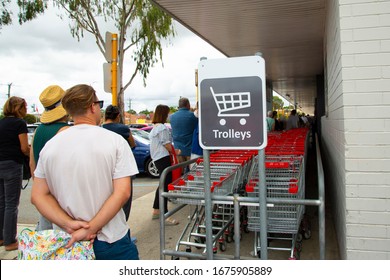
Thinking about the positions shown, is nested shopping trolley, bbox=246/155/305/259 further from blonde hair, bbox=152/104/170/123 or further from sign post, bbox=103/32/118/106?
sign post, bbox=103/32/118/106

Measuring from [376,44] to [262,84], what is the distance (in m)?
1.32

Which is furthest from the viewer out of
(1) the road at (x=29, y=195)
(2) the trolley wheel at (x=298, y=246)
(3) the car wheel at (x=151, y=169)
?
(3) the car wheel at (x=151, y=169)

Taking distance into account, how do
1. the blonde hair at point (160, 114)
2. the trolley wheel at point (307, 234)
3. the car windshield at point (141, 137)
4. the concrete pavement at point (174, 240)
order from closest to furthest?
the concrete pavement at point (174, 240), the trolley wheel at point (307, 234), the blonde hair at point (160, 114), the car windshield at point (141, 137)

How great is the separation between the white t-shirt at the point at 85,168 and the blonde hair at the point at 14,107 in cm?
241

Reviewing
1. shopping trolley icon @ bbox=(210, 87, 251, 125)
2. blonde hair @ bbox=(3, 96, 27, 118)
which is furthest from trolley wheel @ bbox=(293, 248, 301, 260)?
blonde hair @ bbox=(3, 96, 27, 118)

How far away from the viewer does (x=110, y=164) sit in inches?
83.8

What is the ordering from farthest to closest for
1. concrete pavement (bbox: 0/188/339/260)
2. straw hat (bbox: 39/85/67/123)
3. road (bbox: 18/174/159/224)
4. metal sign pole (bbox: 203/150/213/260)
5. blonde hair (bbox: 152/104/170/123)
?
road (bbox: 18/174/159/224) → blonde hair (bbox: 152/104/170/123) → concrete pavement (bbox: 0/188/339/260) → straw hat (bbox: 39/85/67/123) → metal sign pole (bbox: 203/150/213/260)

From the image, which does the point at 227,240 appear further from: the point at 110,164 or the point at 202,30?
the point at 202,30

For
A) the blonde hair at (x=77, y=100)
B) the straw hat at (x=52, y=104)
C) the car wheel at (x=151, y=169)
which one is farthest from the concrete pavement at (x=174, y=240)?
the car wheel at (x=151, y=169)

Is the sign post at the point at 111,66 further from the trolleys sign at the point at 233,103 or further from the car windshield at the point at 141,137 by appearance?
the car windshield at the point at 141,137

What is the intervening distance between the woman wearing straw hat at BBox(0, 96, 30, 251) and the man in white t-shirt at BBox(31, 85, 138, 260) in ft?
7.74

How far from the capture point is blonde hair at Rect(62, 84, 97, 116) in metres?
2.21

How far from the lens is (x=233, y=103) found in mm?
2424

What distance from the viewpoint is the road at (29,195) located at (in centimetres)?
621
